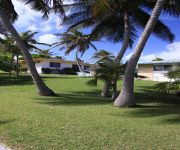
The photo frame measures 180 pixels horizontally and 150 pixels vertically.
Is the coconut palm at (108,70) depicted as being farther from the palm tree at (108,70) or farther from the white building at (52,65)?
the white building at (52,65)

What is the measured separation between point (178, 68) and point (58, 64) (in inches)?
2042

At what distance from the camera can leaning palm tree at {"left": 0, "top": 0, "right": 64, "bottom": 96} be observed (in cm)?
1853

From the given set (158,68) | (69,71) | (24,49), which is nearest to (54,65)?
(69,71)

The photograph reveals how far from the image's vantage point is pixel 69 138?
8.27m

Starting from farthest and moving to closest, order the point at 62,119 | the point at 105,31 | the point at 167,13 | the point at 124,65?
1. the point at 105,31
2. the point at 167,13
3. the point at 124,65
4. the point at 62,119

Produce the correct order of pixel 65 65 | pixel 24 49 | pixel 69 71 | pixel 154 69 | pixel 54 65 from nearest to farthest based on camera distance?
pixel 24 49 → pixel 154 69 → pixel 69 71 → pixel 54 65 → pixel 65 65

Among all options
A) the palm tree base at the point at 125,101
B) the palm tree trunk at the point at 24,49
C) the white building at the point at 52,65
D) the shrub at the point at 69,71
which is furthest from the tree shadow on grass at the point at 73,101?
the shrub at the point at 69,71

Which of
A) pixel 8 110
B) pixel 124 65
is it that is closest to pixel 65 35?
pixel 124 65

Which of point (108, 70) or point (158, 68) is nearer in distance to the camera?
point (108, 70)

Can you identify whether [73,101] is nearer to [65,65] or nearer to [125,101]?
[125,101]

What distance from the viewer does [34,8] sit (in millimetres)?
20734

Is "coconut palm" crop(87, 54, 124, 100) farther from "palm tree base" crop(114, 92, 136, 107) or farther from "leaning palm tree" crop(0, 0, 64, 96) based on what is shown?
"leaning palm tree" crop(0, 0, 64, 96)

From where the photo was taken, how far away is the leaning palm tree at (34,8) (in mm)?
18531

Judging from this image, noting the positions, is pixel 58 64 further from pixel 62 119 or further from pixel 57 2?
pixel 62 119
